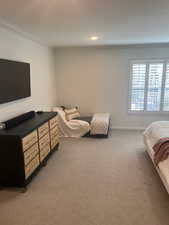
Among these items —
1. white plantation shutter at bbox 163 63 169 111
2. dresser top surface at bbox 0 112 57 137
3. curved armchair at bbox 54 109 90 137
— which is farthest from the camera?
white plantation shutter at bbox 163 63 169 111

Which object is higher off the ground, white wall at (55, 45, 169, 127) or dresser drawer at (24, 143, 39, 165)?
white wall at (55, 45, 169, 127)

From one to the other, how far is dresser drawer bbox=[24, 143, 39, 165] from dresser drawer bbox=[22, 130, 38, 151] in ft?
0.21

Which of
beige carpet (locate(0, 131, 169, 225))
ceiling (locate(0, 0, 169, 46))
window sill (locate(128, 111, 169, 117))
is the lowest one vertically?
beige carpet (locate(0, 131, 169, 225))

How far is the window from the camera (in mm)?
5156

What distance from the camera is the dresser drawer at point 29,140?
253 cm

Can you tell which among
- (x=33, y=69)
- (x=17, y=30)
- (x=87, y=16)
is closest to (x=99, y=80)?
(x=33, y=69)

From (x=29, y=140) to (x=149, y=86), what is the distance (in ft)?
13.0

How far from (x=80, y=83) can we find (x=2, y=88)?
3041mm

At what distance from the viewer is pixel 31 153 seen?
2740 mm

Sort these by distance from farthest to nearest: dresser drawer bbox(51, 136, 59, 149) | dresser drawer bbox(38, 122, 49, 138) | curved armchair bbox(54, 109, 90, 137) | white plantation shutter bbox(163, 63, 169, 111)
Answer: white plantation shutter bbox(163, 63, 169, 111) → curved armchair bbox(54, 109, 90, 137) → dresser drawer bbox(51, 136, 59, 149) → dresser drawer bbox(38, 122, 49, 138)

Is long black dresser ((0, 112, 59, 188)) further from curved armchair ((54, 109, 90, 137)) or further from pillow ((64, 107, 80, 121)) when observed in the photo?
pillow ((64, 107, 80, 121))

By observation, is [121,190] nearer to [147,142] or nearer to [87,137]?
[147,142]

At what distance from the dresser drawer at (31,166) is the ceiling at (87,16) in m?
2.16

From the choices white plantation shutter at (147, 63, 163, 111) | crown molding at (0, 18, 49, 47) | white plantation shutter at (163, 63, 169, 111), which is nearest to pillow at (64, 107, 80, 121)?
crown molding at (0, 18, 49, 47)
